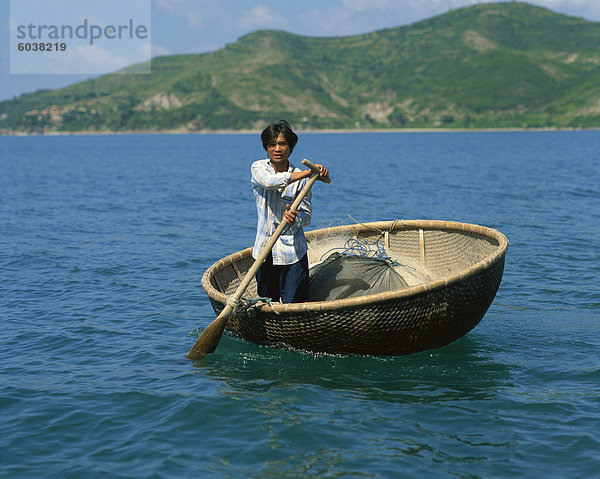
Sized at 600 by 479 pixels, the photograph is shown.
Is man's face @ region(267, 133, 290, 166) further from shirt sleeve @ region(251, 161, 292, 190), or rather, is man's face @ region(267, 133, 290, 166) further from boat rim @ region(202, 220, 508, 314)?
boat rim @ region(202, 220, 508, 314)

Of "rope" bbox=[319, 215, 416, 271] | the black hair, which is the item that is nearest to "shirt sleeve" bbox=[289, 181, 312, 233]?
the black hair

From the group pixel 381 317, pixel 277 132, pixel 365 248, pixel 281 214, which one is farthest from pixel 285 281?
pixel 365 248

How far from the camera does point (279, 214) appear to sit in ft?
21.5

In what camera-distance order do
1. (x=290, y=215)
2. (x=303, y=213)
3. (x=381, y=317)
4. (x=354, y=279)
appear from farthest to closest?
(x=354, y=279), (x=303, y=213), (x=381, y=317), (x=290, y=215)

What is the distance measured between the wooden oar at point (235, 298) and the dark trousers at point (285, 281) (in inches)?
11.7

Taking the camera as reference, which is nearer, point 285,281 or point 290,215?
point 290,215

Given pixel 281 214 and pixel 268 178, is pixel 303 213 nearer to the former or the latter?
pixel 281 214

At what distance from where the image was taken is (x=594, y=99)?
516 ft

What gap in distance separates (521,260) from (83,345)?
8690 millimetres

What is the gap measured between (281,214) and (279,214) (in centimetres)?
2

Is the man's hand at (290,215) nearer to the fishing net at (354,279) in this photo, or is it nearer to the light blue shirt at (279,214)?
the light blue shirt at (279,214)

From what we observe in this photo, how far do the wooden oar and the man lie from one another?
0.08 m

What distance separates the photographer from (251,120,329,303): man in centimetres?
625

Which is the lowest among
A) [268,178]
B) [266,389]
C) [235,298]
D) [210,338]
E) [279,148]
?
[266,389]
